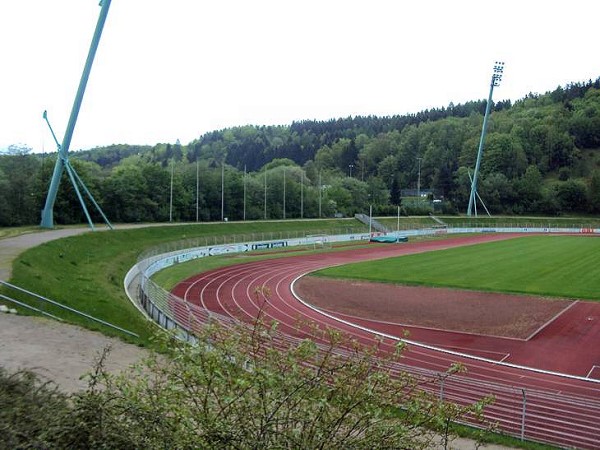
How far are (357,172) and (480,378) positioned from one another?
5486 inches

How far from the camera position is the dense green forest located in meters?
62.7

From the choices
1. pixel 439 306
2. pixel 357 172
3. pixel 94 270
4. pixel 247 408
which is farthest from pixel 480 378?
pixel 357 172

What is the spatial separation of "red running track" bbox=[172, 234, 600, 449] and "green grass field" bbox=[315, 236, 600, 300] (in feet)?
24.6

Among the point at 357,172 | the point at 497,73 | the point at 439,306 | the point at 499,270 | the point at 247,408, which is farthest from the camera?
the point at 357,172

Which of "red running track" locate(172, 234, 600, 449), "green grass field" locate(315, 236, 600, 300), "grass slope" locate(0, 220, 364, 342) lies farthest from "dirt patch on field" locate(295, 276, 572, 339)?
"grass slope" locate(0, 220, 364, 342)

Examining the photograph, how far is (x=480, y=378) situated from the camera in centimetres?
1672

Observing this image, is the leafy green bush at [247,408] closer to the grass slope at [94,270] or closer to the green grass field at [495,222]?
the grass slope at [94,270]

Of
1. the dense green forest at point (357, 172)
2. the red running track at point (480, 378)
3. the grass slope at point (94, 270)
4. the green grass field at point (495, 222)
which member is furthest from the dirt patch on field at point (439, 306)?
the green grass field at point (495, 222)

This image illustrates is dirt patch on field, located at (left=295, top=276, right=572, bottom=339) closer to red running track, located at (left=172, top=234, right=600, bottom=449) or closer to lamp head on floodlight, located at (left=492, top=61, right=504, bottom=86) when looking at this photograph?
red running track, located at (left=172, top=234, right=600, bottom=449)

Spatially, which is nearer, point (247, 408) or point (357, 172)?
point (247, 408)

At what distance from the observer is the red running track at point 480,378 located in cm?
1249

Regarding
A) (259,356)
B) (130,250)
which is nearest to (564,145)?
(130,250)

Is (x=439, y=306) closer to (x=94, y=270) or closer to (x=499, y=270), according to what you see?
(x=499, y=270)

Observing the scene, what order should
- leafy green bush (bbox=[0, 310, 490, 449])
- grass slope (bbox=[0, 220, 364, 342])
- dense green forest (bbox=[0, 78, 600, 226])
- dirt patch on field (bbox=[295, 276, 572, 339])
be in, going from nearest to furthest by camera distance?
leafy green bush (bbox=[0, 310, 490, 449])
grass slope (bbox=[0, 220, 364, 342])
dirt patch on field (bbox=[295, 276, 572, 339])
dense green forest (bbox=[0, 78, 600, 226])
